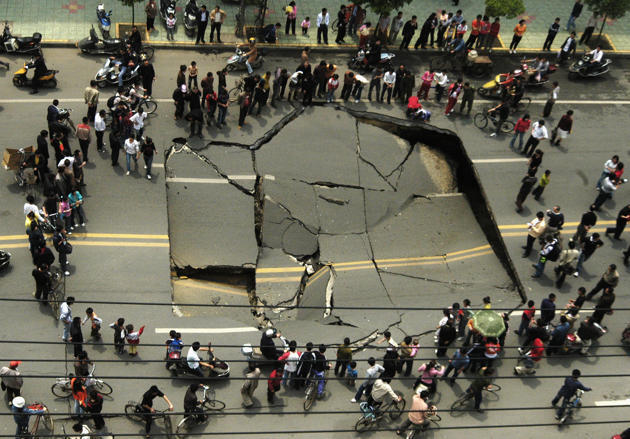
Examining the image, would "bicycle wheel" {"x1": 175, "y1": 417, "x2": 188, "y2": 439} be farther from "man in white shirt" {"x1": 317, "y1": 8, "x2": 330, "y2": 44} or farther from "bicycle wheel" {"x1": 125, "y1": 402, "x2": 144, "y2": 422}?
"man in white shirt" {"x1": 317, "y1": 8, "x2": 330, "y2": 44}

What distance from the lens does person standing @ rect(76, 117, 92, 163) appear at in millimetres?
21703

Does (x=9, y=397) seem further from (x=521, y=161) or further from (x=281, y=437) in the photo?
(x=521, y=161)

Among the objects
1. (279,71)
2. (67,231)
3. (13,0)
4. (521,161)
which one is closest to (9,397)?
(67,231)

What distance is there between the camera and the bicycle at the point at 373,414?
16688mm

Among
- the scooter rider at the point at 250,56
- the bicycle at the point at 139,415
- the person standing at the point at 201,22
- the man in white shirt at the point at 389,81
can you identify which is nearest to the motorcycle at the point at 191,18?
the person standing at the point at 201,22

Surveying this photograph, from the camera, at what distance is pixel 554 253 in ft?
66.1

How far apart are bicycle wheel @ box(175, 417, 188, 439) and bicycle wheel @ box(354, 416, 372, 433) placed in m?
3.93

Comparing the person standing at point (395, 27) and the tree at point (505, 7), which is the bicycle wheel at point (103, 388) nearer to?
the person standing at point (395, 27)

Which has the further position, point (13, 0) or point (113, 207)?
point (13, 0)

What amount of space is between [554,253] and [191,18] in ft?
56.7

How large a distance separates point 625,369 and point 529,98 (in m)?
11.9

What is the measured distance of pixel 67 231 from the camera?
66.9 feet

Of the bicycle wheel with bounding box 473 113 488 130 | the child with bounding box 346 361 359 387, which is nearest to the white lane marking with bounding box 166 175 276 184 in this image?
the child with bounding box 346 361 359 387

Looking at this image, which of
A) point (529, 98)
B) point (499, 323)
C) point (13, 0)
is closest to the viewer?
point (499, 323)
